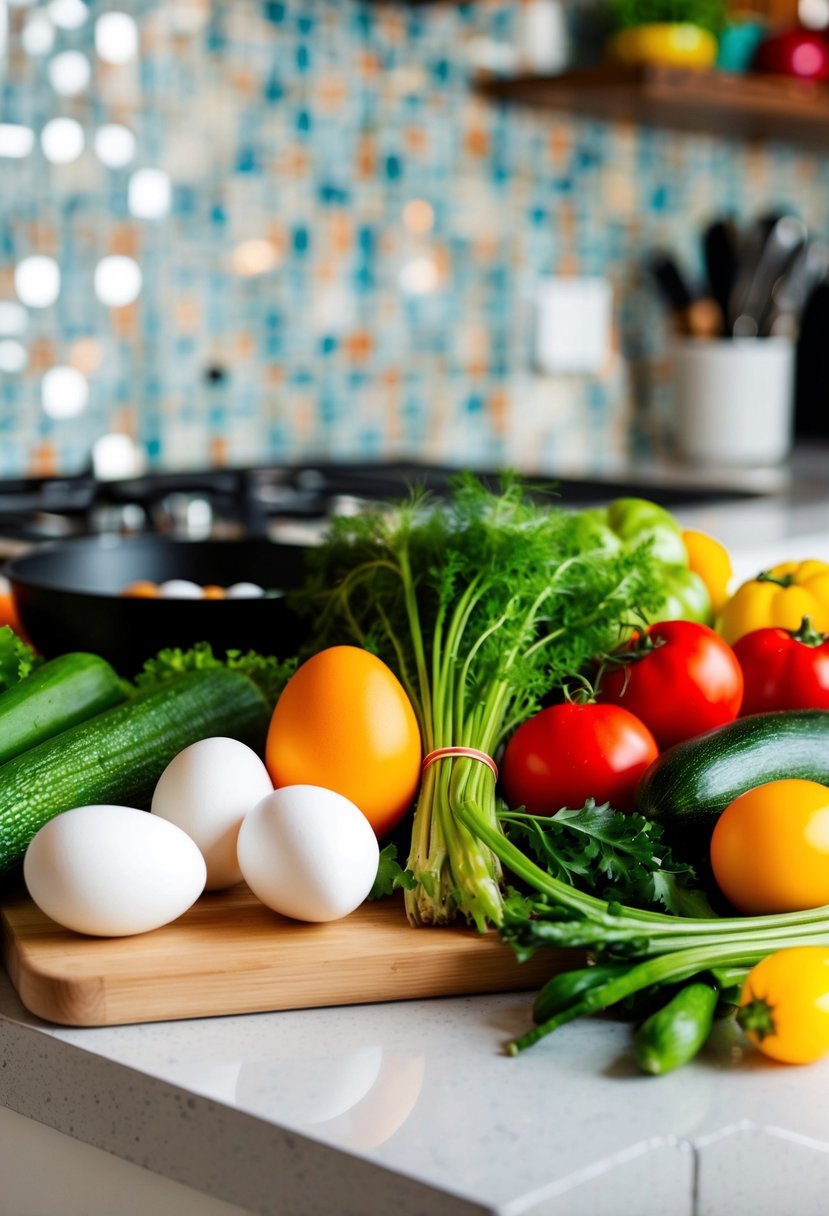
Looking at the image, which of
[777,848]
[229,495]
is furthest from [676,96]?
[777,848]

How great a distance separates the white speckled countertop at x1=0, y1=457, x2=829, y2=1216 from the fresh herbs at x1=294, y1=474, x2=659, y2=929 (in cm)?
14

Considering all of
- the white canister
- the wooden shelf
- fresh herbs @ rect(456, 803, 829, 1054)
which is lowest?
the white canister

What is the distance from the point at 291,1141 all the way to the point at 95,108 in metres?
1.96

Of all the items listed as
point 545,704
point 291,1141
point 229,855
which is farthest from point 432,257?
point 291,1141

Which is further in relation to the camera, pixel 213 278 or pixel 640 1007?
pixel 213 278

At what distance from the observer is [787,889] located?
749 millimetres

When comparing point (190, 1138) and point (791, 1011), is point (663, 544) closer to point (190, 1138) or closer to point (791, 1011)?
point (791, 1011)

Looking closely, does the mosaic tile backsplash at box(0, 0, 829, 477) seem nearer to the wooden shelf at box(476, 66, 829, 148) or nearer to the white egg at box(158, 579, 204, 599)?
the wooden shelf at box(476, 66, 829, 148)

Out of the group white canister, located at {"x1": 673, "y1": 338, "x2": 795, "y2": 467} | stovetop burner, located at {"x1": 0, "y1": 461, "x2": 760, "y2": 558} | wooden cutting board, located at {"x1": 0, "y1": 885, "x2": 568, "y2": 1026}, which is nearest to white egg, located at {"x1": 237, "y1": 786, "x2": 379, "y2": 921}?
wooden cutting board, located at {"x1": 0, "y1": 885, "x2": 568, "y2": 1026}

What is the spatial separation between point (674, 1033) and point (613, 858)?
12 cm

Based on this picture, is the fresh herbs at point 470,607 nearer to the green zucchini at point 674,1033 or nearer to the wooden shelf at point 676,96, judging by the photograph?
the green zucchini at point 674,1033

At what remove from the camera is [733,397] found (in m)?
3.10

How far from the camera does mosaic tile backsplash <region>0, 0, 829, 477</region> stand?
7.31 ft

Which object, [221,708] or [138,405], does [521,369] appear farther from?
[221,708]
